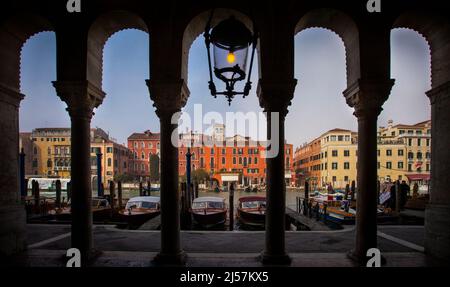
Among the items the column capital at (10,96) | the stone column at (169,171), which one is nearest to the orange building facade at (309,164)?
the stone column at (169,171)

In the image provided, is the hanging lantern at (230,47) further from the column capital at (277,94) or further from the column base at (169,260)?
the column base at (169,260)

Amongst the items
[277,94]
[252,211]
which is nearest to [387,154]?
[252,211]

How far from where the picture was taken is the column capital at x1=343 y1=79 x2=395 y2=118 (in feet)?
13.7

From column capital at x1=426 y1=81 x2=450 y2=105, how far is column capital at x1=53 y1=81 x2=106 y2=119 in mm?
5580

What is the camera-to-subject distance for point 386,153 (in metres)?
52.6

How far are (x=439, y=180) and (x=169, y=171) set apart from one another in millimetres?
4453

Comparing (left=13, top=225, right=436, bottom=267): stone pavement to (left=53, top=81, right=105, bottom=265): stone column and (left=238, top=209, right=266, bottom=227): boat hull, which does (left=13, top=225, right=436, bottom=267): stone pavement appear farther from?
(left=238, top=209, right=266, bottom=227): boat hull

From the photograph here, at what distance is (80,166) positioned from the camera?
4461mm

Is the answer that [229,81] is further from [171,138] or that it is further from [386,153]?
[386,153]

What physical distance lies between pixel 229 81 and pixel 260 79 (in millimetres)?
1155

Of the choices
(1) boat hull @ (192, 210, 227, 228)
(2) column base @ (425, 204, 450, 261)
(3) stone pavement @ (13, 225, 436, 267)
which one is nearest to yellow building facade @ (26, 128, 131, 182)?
(1) boat hull @ (192, 210, 227, 228)

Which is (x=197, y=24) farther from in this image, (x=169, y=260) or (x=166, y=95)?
(x=169, y=260)

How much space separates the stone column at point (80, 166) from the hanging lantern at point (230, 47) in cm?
237

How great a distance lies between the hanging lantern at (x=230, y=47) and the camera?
2922 millimetres
